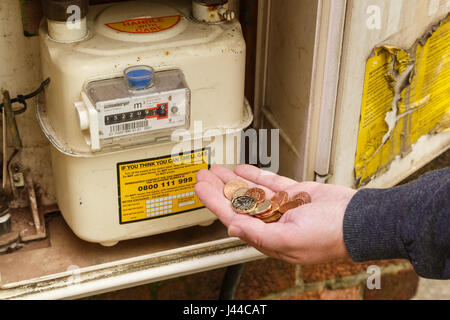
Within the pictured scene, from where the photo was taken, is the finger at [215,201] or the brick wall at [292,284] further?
the brick wall at [292,284]

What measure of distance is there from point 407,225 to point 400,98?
1.11ft

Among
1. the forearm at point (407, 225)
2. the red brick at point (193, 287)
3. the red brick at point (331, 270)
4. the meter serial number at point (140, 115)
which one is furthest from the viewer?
the red brick at point (331, 270)

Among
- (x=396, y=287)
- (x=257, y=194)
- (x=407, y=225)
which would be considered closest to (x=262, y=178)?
(x=257, y=194)

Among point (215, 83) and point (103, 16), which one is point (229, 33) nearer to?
point (215, 83)

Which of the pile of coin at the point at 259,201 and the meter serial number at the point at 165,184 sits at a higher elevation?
the pile of coin at the point at 259,201

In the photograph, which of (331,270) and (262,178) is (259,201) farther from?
(331,270)

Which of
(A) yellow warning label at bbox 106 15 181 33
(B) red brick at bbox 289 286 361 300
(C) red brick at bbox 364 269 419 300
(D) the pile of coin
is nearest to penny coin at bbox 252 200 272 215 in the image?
(D) the pile of coin

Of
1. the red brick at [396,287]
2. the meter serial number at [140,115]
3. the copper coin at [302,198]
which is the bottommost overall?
the red brick at [396,287]

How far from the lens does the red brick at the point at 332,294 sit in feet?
4.89

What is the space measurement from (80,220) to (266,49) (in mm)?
419

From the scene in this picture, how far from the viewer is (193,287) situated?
54.4 inches

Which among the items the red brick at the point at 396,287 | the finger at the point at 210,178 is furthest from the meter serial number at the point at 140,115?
the red brick at the point at 396,287

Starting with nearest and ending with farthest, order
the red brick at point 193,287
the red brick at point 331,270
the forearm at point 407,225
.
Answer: the forearm at point 407,225 < the red brick at point 193,287 < the red brick at point 331,270

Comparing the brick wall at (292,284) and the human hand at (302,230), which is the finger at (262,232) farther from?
the brick wall at (292,284)
